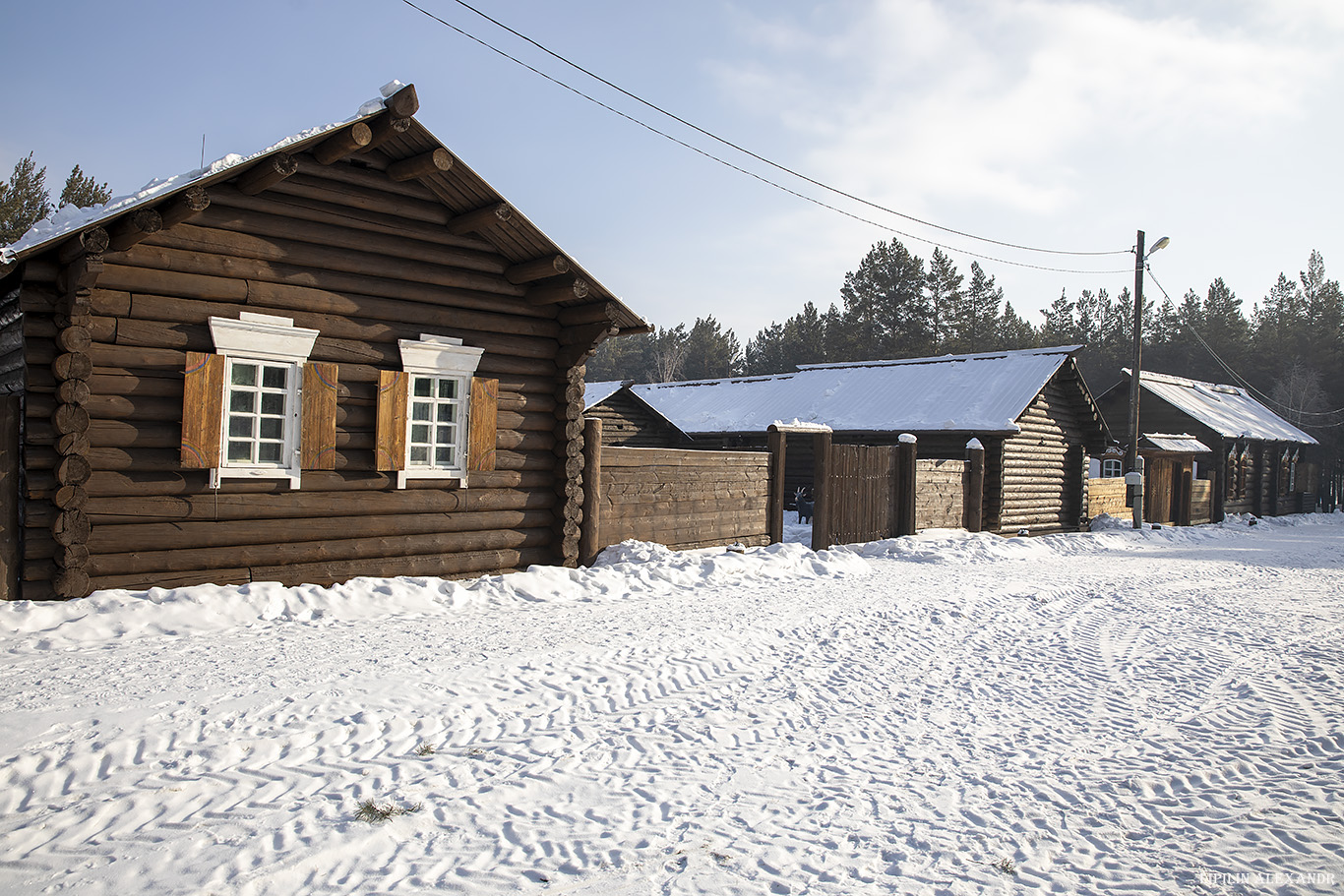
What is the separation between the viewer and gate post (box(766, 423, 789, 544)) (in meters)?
13.9

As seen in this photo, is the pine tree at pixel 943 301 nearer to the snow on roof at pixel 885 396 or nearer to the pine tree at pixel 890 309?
the pine tree at pixel 890 309

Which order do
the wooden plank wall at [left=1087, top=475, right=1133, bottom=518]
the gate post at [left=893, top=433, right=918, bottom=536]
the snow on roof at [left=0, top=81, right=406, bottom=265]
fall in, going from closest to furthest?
the snow on roof at [left=0, top=81, right=406, bottom=265]
the gate post at [left=893, top=433, right=918, bottom=536]
the wooden plank wall at [left=1087, top=475, right=1133, bottom=518]

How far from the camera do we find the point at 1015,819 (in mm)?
4012

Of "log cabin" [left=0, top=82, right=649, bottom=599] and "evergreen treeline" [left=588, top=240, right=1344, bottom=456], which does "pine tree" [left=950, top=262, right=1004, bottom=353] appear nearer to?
"evergreen treeline" [left=588, top=240, right=1344, bottom=456]

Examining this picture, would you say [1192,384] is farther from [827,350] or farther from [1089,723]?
[1089,723]

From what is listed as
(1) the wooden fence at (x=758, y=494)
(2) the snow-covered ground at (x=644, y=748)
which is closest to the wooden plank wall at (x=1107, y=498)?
(1) the wooden fence at (x=758, y=494)

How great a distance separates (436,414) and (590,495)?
7.63 ft

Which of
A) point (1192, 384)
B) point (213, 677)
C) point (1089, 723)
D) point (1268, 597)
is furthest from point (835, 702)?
point (1192, 384)

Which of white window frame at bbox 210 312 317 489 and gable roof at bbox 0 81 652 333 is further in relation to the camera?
white window frame at bbox 210 312 317 489

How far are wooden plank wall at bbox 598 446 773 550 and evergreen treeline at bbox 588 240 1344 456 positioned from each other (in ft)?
119

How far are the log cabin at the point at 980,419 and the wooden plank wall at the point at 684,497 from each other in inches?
225

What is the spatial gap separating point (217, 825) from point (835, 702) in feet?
12.6

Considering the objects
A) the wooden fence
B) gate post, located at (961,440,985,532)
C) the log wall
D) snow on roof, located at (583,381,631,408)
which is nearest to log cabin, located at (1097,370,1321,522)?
the log wall

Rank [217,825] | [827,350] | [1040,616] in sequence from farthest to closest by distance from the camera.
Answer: [827,350] → [1040,616] → [217,825]
